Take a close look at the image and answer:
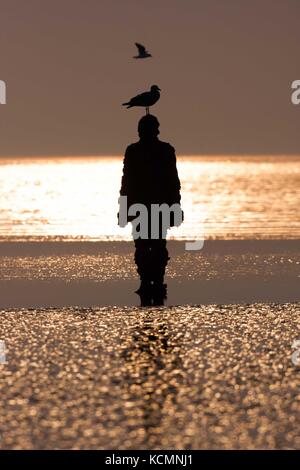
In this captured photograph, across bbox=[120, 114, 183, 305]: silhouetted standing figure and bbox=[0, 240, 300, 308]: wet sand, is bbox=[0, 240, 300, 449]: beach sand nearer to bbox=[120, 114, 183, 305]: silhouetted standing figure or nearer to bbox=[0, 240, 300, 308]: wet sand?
bbox=[0, 240, 300, 308]: wet sand

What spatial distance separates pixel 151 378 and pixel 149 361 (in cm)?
78

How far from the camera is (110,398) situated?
10070 millimetres

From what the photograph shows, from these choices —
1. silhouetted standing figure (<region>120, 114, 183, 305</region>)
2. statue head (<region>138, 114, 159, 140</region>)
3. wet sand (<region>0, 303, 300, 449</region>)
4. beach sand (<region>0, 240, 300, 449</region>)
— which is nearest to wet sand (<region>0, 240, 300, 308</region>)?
beach sand (<region>0, 240, 300, 449</region>)

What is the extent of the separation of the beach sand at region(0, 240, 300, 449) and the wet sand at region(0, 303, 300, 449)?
0.01m

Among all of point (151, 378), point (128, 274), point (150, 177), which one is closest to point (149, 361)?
point (151, 378)

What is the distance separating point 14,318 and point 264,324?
251cm

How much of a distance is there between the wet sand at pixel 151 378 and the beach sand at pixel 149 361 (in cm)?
1

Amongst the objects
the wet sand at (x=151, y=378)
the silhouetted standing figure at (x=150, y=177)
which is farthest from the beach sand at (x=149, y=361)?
the silhouetted standing figure at (x=150, y=177)

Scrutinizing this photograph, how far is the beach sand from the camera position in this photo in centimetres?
902

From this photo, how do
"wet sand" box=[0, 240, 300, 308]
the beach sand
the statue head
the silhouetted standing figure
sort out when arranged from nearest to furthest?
the beach sand < "wet sand" box=[0, 240, 300, 308] < the silhouetted standing figure < the statue head

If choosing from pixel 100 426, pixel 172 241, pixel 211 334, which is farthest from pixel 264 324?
pixel 172 241

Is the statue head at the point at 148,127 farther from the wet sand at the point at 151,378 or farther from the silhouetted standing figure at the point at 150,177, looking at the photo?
the wet sand at the point at 151,378
